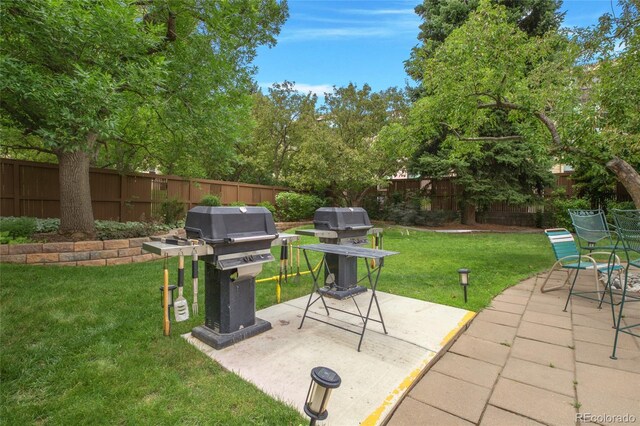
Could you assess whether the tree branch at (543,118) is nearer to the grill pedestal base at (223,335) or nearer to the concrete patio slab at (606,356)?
the concrete patio slab at (606,356)

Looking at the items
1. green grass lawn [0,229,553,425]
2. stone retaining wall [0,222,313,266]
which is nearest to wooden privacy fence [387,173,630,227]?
green grass lawn [0,229,553,425]

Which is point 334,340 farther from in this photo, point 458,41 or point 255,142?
point 255,142

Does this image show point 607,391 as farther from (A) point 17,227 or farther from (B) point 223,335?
(A) point 17,227

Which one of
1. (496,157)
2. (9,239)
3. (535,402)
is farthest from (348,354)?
(496,157)

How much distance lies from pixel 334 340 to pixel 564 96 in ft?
19.1

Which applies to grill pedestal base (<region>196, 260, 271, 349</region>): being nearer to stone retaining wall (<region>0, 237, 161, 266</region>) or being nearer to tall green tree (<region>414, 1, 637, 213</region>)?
stone retaining wall (<region>0, 237, 161, 266</region>)

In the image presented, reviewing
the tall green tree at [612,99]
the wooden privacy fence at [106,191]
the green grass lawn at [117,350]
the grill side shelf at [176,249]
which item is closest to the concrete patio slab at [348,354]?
the green grass lawn at [117,350]

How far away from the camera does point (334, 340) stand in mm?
3016

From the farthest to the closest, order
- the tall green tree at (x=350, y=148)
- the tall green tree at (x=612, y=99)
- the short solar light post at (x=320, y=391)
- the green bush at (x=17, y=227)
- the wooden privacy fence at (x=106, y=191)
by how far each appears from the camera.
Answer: the tall green tree at (x=350, y=148)
the wooden privacy fence at (x=106, y=191)
the green bush at (x=17, y=227)
the tall green tree at (x=612, y=99)
the short solar light post at (x=320, y=391)

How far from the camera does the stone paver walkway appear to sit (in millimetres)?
2020

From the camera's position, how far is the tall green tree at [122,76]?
3.66 m

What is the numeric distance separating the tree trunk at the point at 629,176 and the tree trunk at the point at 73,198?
30.4 ft

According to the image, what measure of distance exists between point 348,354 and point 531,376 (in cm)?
142

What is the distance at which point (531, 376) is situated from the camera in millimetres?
2469
